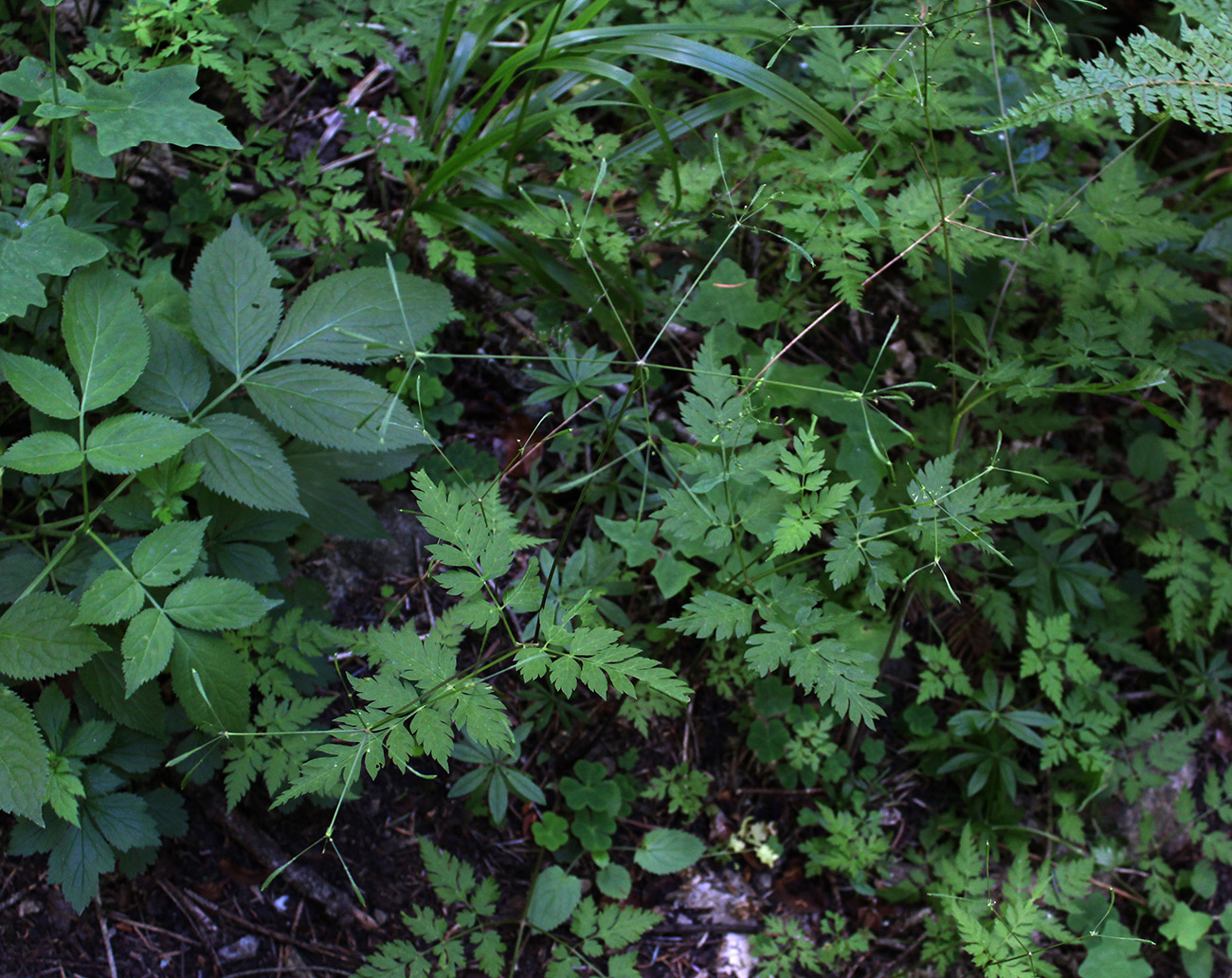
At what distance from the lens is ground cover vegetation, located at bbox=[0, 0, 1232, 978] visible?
1798 mm

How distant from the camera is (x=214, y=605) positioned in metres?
1.71

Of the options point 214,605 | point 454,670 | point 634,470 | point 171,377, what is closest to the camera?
point 454,670

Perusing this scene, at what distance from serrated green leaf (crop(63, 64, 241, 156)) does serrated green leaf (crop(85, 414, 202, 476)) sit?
588 mm

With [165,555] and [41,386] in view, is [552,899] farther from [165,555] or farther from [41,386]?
[41,386]

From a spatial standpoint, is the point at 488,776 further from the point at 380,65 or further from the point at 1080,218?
the point at 380,65

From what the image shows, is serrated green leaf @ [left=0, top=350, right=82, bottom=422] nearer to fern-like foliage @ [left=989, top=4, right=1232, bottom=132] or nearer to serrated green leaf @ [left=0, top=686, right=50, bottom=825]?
serrated green leaf @ [left=0, top=686, right=50, bottom=825]

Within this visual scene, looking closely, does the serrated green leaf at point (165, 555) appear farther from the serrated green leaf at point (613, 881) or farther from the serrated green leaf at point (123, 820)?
the serrated green leaf at point (613, 881)

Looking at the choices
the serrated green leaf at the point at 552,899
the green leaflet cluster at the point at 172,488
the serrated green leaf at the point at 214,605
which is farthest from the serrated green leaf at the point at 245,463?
the serrated green leaf at the point at 552,899

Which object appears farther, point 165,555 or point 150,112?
point 150,112

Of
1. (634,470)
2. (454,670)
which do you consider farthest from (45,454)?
(634,470)

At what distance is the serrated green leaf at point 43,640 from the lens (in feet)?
5.46

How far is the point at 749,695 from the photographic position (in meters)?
2.50

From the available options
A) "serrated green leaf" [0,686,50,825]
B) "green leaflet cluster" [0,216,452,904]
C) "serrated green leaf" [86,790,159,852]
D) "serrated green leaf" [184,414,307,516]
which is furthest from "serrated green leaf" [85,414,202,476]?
"serrated green leaf" [86,790,159,852]

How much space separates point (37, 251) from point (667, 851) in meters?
2.16
